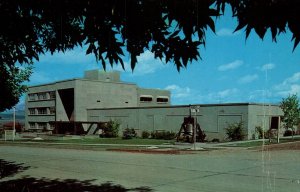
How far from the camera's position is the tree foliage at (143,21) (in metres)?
3.35

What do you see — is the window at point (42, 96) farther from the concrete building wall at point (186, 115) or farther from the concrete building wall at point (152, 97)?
the concrete building wall at point (152, 97)

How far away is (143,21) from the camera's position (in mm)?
4574

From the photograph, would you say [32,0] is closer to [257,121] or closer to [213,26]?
[213,26]

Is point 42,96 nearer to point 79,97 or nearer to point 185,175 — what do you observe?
point 79,97

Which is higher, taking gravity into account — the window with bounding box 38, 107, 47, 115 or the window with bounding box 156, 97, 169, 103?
the window with bounding box 156, 97, 169, 103

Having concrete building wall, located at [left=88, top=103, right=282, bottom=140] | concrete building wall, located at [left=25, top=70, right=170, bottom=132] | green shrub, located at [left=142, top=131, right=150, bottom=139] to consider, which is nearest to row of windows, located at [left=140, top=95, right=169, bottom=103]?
concrete building wall, located at [left=25, top=70, right=170, bottom=132]

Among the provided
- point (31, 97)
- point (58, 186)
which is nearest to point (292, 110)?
point (58, 186)

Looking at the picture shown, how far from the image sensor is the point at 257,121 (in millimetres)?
37844

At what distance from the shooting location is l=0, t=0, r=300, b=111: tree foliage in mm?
3352

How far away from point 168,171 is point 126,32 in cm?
1091

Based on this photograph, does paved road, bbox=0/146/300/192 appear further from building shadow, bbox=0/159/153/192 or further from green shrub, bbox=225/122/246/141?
green shrub, bbox=225/122/246/141

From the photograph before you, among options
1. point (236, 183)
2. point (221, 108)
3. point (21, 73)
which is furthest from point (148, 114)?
point (236, 183)

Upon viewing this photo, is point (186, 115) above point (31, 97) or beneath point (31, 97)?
beneath

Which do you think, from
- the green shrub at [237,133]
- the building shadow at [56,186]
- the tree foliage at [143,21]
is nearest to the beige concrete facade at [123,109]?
the green shrub at [237,133]
